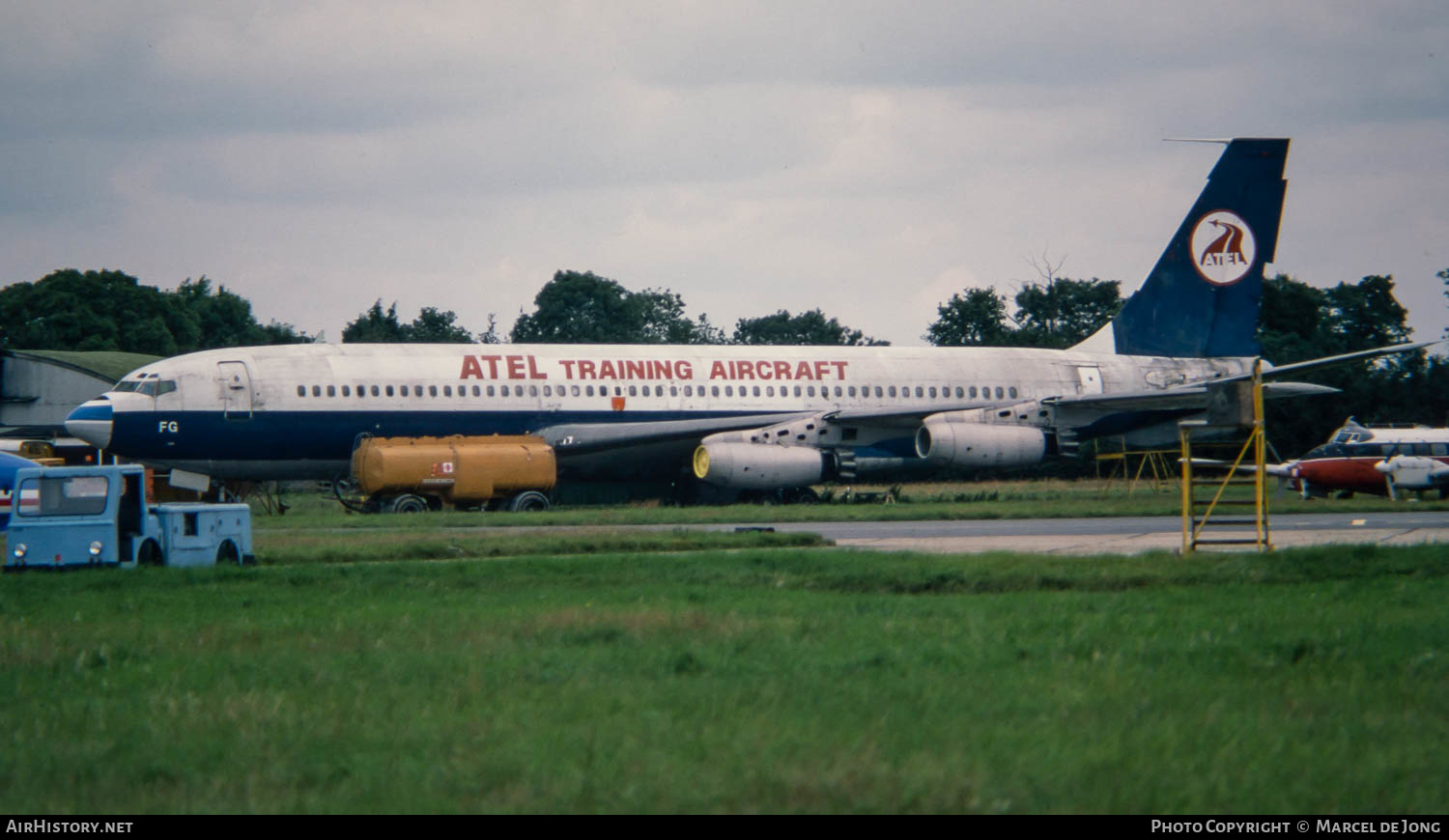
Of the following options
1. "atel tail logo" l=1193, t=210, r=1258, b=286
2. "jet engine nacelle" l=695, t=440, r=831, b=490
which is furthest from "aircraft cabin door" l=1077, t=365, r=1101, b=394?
"jet engine nacelle" l=695, t=440, r=831, b=490

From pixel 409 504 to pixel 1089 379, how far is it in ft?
61.8

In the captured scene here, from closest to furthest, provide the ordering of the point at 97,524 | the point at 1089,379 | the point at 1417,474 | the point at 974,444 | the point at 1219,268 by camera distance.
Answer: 1. the point at 97,524
2. the point at 974,444
3. the point at 1417,474
4. the point at 1219,268
5. the point at 1089,379

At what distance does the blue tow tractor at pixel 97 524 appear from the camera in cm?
1655

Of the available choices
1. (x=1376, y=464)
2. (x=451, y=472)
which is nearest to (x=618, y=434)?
(x=451, y=472)

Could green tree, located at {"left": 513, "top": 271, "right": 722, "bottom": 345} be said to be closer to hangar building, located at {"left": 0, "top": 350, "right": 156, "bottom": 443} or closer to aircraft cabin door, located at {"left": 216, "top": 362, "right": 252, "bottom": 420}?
hangar building, located at {"left": 0, "top": 350, "right": 156, "bottom": 443}

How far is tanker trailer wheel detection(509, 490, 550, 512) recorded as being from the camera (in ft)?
104

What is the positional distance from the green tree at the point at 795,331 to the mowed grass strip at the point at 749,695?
72.4 m

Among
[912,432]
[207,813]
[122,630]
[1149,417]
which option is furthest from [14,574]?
[1149,417]

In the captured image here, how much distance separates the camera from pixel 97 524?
16703 mm

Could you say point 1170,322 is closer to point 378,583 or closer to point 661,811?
point 378,583

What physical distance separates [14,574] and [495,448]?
50.4 feet

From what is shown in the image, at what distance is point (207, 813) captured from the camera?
6141 millimetres

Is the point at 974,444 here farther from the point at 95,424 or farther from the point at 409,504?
the point at 95,424

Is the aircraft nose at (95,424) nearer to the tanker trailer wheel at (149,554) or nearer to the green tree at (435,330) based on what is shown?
the tanker trailer wheel at (149,554)
